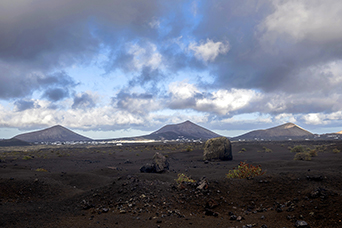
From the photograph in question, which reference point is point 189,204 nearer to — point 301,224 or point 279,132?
point 301,224

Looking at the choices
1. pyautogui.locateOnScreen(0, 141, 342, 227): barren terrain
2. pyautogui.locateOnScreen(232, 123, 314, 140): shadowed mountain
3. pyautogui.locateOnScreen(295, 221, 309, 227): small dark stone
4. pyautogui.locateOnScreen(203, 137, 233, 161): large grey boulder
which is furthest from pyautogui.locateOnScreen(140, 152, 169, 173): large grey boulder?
pyautogui.locateOnScreen(232, 123, 314, 140): shadowed mountain

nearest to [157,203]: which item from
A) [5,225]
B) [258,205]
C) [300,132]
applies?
[258,205]

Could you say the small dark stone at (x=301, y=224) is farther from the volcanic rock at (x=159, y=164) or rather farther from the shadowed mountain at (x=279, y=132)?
the shadowed mountain at (x=279, y=132)

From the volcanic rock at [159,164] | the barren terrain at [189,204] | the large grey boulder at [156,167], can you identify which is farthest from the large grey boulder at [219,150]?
the barren terrain at [189,204]

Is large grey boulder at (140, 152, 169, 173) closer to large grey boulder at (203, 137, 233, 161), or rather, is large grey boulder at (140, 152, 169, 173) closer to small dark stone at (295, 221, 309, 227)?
large grey boulder at (203, 137, 233, 161)

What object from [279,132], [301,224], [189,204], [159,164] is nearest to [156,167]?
[159,164]

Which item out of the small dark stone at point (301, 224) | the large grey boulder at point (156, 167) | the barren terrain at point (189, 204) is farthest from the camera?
the large grey boulder at point (156, 167)

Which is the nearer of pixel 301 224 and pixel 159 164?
pixel 301 224

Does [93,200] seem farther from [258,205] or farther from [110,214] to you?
[258,205]
